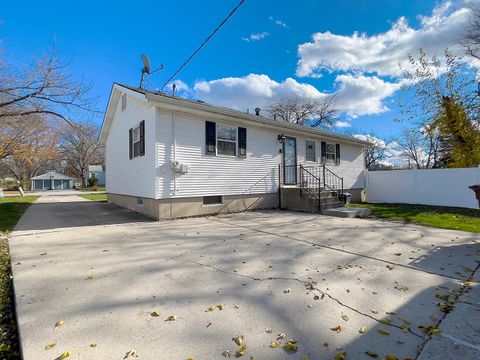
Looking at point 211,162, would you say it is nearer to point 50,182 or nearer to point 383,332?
point 383,332

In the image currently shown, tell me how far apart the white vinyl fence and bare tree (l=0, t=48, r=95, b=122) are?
14.9 meters

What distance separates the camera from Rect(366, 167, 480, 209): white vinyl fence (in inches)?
455

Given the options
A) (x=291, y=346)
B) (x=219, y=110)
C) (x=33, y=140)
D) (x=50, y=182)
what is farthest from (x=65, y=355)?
(x=50, y=182)

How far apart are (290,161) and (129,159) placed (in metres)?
7.00

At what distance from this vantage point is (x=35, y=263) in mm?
4086

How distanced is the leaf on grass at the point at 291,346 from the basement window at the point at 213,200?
24.3 ft

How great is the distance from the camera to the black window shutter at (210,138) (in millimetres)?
9172

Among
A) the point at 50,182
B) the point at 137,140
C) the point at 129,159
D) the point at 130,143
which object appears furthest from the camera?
the point at 50,182

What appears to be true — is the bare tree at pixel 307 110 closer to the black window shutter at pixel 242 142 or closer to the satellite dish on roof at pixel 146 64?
the satellite dish on roof at pixel 146 64

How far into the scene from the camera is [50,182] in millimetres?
46281

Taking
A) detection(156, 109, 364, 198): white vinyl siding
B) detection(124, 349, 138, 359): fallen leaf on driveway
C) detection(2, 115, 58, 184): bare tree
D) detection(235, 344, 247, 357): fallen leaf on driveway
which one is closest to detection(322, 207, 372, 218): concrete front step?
detection(156, 109, 364, 198): white vinyl siding

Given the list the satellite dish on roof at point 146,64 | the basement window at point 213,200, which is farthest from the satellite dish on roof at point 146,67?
the basement window at point 213,200

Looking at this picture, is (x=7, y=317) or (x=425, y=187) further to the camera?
(x=425, y=187)

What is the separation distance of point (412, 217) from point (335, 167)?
5.66 metres
